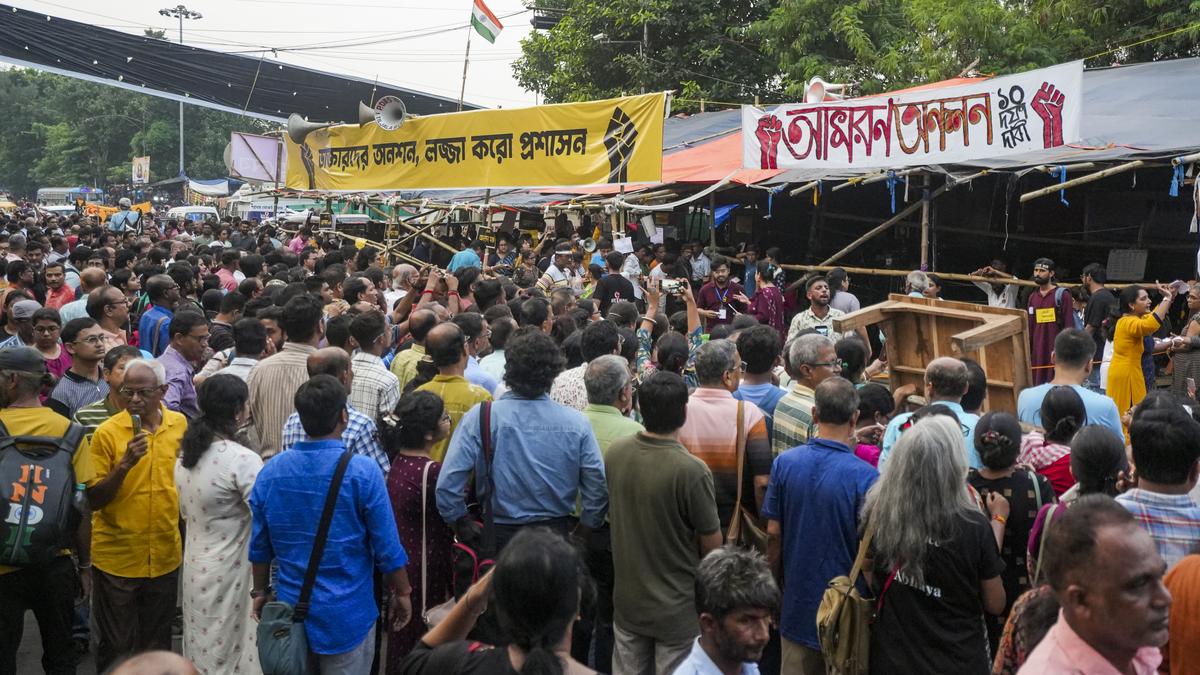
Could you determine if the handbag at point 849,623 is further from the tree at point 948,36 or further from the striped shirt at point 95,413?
the tree at point 948,36

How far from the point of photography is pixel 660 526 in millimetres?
4273

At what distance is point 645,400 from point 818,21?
2065 cm

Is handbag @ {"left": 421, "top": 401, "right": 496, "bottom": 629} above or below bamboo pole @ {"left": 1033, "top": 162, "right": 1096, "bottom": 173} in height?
below

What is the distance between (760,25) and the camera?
76.8 ft

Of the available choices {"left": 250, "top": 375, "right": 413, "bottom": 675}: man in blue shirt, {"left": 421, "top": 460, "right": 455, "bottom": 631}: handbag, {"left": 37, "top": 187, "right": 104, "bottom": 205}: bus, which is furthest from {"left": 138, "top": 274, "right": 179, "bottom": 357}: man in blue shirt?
{"left": 37, "top": 187, "right": 104, "bottom": 205}: bus

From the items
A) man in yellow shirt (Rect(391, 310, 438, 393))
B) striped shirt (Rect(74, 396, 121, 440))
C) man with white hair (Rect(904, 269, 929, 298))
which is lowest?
striped shirt (Rect(74, 396, 121, 440))

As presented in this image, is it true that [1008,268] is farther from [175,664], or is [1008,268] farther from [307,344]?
[175,664]

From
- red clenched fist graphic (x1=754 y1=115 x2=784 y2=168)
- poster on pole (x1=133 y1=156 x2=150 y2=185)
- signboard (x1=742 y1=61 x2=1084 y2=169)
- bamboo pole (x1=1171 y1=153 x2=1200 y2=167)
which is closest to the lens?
bamboo pole (x1=1171 y1=153 x2=1200 y2=167)

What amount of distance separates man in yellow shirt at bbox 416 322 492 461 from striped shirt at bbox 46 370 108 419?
6.67 ft

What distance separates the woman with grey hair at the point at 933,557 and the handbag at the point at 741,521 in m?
1.00

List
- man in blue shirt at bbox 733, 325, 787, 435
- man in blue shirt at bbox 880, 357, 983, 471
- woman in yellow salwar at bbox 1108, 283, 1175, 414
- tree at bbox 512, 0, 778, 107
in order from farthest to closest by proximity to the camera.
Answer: tree at bbox 512, 0, 778, 107 < woman in yellow salwar at bbox 1108, 283, 1175, 414 < man in blue shirt at bbox 733, 325, 787, 435 < man in blue shirt at bbox 880, 357, 983, 471

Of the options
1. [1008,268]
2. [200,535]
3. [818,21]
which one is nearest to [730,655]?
[200,535]

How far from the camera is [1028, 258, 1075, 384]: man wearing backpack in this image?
34.6 feet

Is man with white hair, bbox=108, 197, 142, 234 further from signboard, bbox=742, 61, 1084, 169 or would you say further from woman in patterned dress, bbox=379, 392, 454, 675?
woman in patterned dress, bbox=379, 392, 454, 675
